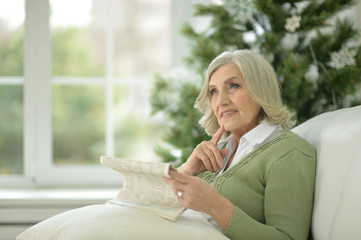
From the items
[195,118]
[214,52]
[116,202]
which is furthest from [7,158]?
[116,202]

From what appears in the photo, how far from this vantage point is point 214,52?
2.10 m

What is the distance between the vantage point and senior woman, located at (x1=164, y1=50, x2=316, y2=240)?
3.81 ft

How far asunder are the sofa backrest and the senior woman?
3 centimetres

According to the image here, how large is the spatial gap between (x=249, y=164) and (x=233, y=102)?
0.25m

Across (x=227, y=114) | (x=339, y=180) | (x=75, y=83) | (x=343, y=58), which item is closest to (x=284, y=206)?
(x=339, y=180)

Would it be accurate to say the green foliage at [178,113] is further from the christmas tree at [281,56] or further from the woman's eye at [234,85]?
the woman's eye at [234,85]

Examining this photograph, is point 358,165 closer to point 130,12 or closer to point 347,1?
point 347,1

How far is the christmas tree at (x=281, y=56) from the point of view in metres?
2.03

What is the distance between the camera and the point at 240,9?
2.20 m

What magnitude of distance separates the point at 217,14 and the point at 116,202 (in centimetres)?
118

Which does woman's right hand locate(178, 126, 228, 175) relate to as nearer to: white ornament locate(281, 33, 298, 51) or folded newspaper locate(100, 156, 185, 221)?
folded newspaper locate(100, 156, 185, 221)

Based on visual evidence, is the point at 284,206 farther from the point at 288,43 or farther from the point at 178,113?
the point at 288,43

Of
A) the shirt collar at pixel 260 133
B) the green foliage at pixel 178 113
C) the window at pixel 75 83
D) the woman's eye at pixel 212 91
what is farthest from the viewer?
the window at pixel 75 83

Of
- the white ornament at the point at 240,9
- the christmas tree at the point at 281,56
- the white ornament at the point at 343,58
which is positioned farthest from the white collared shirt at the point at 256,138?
the white ornament at the point at 240,9
